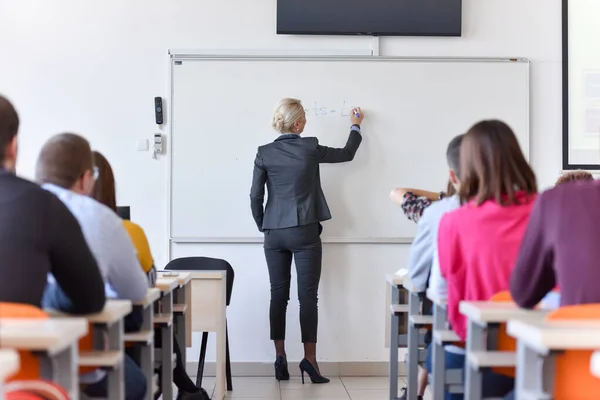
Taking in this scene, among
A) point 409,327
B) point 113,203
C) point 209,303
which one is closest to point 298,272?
point 209,303

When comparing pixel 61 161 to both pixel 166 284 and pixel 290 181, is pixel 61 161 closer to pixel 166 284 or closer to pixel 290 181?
pixel 166 284

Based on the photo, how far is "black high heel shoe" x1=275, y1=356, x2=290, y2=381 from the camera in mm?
4699

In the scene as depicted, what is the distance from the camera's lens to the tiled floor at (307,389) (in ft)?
14.2

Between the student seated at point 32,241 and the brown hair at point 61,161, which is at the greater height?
the brown hair at point 61,161

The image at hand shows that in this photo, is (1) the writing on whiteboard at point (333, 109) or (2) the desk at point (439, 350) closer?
A: (2) the desk at point (439, 350)

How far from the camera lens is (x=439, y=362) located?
2613 millimetres

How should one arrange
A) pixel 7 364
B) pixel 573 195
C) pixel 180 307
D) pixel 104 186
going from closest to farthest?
pixel 7 364 → pixel 573 195 → pixel 104 186 → pixel 180 307

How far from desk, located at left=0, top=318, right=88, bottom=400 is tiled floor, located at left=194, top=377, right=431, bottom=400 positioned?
2727 mm

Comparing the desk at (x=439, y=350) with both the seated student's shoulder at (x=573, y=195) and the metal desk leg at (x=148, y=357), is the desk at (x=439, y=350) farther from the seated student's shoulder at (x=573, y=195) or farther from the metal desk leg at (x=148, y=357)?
the metal desk leg at (x=148, y=357)

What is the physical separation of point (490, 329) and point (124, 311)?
1.01 m

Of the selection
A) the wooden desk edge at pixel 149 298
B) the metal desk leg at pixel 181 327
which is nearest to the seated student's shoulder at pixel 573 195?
the wooden desk edge at pixel 149 298

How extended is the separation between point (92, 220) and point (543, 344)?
1415mm

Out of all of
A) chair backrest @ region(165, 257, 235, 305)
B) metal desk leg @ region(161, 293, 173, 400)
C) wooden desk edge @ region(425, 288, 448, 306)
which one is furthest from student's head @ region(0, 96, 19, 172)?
chair backrest @ region(165, 257, 235, 305)

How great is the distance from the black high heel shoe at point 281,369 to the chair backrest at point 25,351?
123 inches
